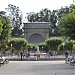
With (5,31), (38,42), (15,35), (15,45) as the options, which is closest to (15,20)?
(15,35)

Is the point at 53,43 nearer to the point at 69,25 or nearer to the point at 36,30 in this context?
the point at 36,30

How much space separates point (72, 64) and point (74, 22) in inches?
209

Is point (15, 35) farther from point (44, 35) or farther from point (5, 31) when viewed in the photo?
point (5, 31)

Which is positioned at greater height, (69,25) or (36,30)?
(36,30)

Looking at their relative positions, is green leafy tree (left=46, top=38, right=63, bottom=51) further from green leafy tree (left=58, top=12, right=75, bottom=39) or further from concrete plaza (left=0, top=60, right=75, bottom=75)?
concrete plaza (left=0, top=60, right=75, bottom=75)

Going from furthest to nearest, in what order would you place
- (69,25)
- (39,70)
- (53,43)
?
1. (53,43)
2. (69,25)
3. (39,70)

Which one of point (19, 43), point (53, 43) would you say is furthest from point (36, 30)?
point (53, 43)

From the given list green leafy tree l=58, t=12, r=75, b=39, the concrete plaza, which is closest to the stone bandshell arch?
green leafy tree l=58, t=12, r=75, b=39

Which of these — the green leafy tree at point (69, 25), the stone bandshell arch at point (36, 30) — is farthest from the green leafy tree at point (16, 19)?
the green leafy tree at point (69, 25)

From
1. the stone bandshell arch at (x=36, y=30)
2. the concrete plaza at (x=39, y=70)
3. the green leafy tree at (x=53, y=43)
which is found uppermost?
the stone bandshell arch at (x=36, y=30)

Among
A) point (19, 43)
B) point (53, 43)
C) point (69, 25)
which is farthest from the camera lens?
point (19, 43)

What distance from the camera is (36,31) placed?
368ft

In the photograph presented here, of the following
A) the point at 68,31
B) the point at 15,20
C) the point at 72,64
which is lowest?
the point at 72,64

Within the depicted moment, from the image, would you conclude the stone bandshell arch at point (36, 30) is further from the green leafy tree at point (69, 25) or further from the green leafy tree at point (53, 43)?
the green leafy tree at point (69, 25)
